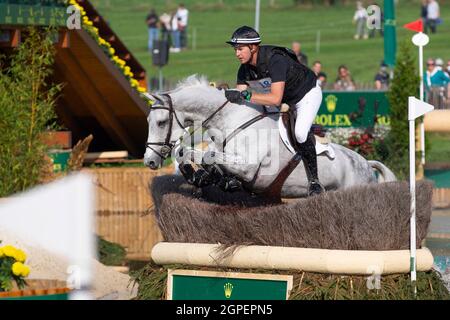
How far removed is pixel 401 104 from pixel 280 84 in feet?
31.0

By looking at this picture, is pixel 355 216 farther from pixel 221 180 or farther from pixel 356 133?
pixel 356 133

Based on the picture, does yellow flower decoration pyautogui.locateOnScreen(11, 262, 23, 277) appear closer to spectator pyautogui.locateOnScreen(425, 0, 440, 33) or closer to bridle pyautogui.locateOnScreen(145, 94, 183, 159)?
bridle pyautogui.locateOnScreen(145, 94, 183, 159)

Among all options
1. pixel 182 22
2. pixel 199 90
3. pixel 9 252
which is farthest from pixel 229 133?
pixel 182 22

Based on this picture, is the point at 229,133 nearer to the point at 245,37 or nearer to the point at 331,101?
the point at 245,37

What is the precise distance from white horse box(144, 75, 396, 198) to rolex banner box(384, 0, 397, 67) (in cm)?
1061

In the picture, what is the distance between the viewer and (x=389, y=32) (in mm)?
22703

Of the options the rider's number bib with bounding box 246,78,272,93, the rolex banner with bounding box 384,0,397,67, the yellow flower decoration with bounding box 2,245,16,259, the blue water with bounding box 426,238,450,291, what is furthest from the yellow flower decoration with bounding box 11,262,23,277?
the rolex banner with bounding box 384,0,397,67

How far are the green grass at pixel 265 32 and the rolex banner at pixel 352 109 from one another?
10.4m

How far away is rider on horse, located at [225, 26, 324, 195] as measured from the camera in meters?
11.6

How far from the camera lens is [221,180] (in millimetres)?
11562

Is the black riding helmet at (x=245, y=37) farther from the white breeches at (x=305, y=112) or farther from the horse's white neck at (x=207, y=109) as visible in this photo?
the white breeches at (x=305, y=112)

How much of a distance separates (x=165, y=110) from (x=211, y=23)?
35650 millimetres

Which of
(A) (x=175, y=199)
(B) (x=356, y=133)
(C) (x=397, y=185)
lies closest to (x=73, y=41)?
(B) (x=356, y=133)

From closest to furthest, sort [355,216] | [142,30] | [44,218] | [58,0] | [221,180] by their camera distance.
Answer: [355,216], [221,180], [44,218], [58,0], [142,30]
